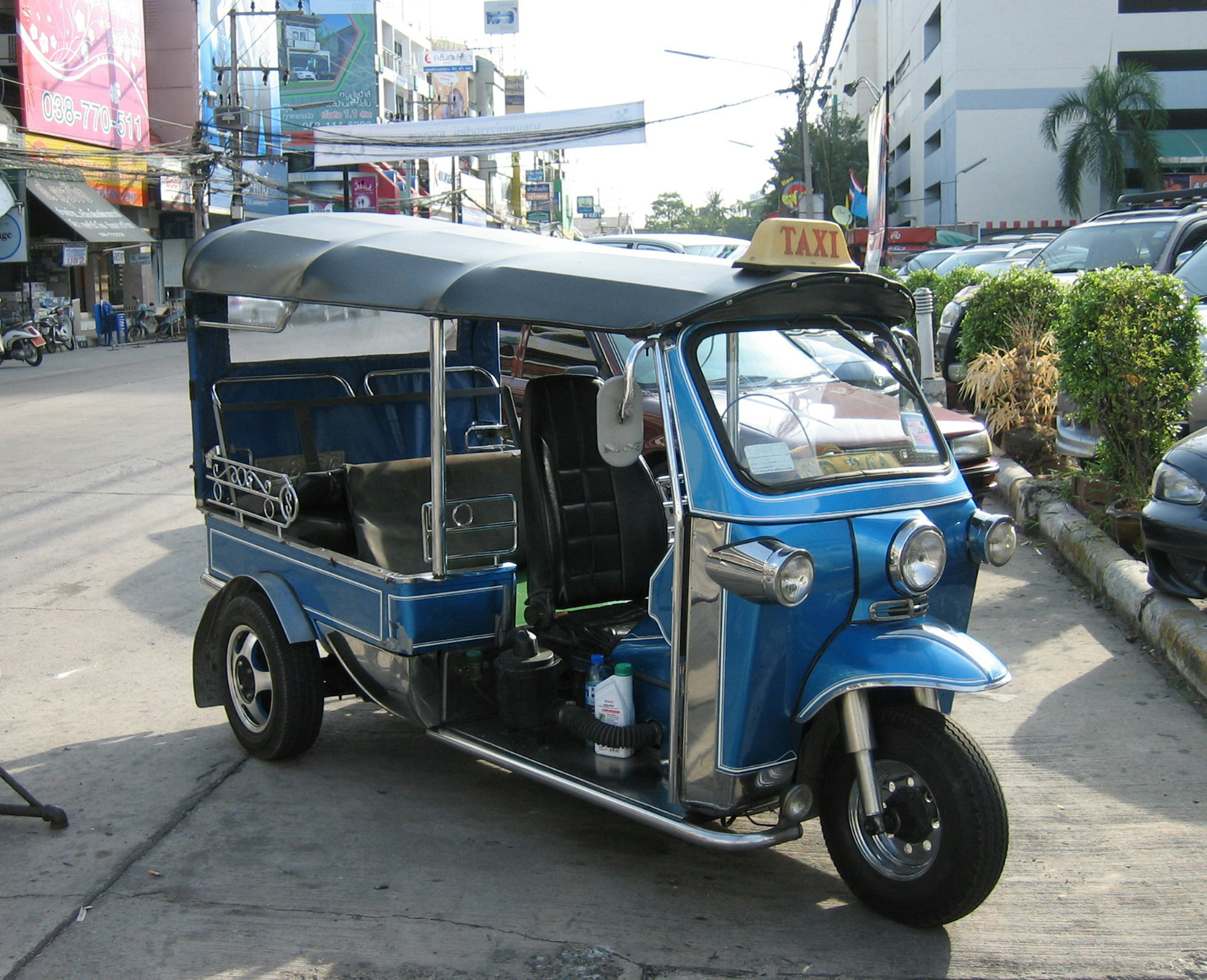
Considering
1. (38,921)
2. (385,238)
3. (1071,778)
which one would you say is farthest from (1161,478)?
(38,921)

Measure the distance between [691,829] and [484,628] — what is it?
1.21 meters

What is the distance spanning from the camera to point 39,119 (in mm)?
27469

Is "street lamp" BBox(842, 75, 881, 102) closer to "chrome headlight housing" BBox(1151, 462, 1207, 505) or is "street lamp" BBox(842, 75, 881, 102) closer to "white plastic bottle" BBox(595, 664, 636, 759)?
"chrome headlight housing" BBox(1151, 462, 1207, 505)

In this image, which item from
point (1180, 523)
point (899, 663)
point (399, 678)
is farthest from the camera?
point (1180, 523)

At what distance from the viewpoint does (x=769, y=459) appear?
3514 mm

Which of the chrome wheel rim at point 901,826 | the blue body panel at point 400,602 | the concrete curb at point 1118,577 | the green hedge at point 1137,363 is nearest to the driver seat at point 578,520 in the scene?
the blue body panel at point 400,602

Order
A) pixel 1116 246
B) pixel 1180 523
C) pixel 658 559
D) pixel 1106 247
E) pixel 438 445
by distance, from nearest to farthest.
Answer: pixel 438 445
pixel 658 559
pixel 1180 523
pixel 1116 246
pixel 1106 247

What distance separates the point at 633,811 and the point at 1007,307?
25.6 ft

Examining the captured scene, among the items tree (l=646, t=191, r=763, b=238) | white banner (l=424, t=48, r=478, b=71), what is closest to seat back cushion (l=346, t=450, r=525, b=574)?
white banner (l=424, t=48, r=478, b=71)

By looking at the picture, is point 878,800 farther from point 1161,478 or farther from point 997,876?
point 1161,478

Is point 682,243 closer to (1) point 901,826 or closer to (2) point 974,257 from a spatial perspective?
(2) point 974,257

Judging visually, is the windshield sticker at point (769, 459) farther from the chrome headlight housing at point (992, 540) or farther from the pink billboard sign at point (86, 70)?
the pink billboard sign at point (86, 70)

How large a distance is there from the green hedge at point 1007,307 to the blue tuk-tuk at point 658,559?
630 cm

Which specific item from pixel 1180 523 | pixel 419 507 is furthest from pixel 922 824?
pixel 1180 523
